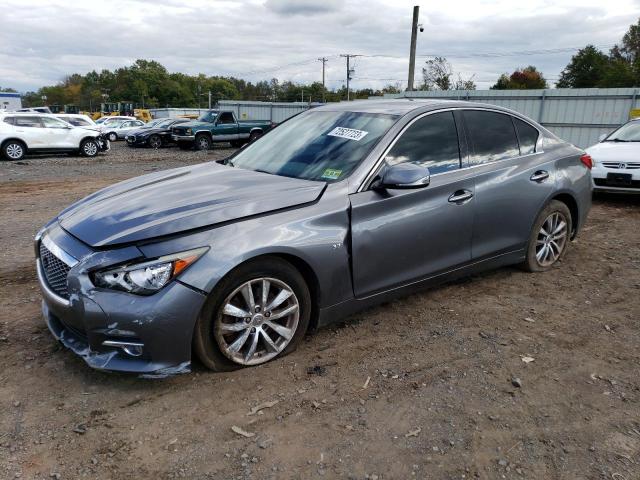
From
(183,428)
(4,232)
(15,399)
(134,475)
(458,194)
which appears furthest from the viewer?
(4,232)

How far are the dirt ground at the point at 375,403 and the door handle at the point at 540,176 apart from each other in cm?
104

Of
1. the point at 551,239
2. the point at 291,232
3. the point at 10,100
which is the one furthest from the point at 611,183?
the point at 10,100

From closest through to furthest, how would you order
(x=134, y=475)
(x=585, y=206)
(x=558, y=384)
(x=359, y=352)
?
(x=134, y=475), (x=558, y=384), (x=359, y=352), (x=585, y=206)

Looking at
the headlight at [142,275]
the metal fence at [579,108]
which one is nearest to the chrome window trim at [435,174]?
the headlight at [142,275]

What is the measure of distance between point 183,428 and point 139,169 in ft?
44.6

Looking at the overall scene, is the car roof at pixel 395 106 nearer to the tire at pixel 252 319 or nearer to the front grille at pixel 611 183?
the tire at pixel 252 319

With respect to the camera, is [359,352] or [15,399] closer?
[15,399]

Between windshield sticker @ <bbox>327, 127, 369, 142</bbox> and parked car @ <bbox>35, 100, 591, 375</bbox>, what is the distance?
0.5 inches

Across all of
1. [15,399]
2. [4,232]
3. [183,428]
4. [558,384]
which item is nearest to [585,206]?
[558,384]

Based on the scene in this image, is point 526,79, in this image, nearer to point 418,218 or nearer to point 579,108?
point 579,108

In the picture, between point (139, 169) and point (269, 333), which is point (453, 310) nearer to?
point (269, 333)

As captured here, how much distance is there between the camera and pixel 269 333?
3215mm

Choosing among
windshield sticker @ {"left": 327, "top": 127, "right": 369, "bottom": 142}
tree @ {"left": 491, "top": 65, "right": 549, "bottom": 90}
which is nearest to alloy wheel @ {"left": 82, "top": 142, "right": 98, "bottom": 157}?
windshield sticker @ {"left": 327, "top": 127, "right": 369, "bottom": 142}

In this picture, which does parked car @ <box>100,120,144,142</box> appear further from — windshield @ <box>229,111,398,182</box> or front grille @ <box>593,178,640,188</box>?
windshield @ <box>229,111,398,182</box>
